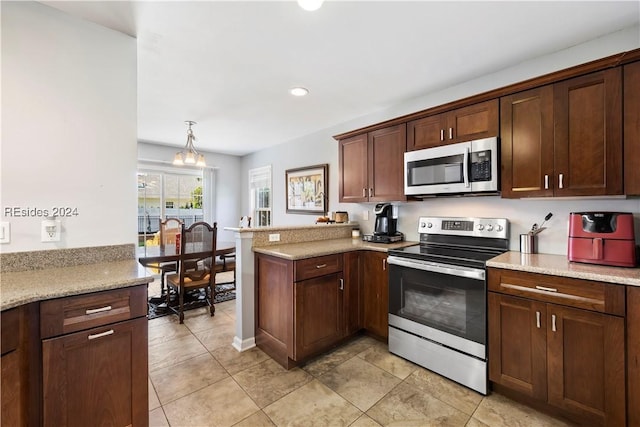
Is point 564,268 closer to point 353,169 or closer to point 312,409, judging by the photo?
point 312,409

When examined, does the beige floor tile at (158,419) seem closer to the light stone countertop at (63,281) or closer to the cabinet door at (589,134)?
the light stone countertop at (63,281)

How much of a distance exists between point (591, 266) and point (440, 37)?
177cm

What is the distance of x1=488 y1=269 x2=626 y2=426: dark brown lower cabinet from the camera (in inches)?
58.4

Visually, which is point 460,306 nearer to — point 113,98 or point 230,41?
point 230,41

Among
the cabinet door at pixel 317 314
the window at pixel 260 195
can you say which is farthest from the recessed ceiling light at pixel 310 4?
the window at pixel 260 195

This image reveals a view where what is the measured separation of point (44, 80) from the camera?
63.0 inches

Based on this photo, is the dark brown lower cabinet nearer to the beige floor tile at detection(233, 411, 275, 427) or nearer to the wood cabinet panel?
the wood cabinet panel

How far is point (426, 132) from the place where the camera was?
2533 mm

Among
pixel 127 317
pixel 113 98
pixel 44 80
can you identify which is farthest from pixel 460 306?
pixel 44 80

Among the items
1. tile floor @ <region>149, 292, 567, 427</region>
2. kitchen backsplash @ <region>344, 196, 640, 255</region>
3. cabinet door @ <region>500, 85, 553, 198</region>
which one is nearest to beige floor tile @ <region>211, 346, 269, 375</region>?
tile floor @ <region>149, 292, 567, 427</region>

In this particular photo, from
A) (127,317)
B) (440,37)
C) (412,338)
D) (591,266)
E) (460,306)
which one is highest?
(440,37)

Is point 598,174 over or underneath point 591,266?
over

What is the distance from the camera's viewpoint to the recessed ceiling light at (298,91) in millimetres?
2748

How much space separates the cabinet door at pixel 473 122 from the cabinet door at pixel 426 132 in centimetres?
5
